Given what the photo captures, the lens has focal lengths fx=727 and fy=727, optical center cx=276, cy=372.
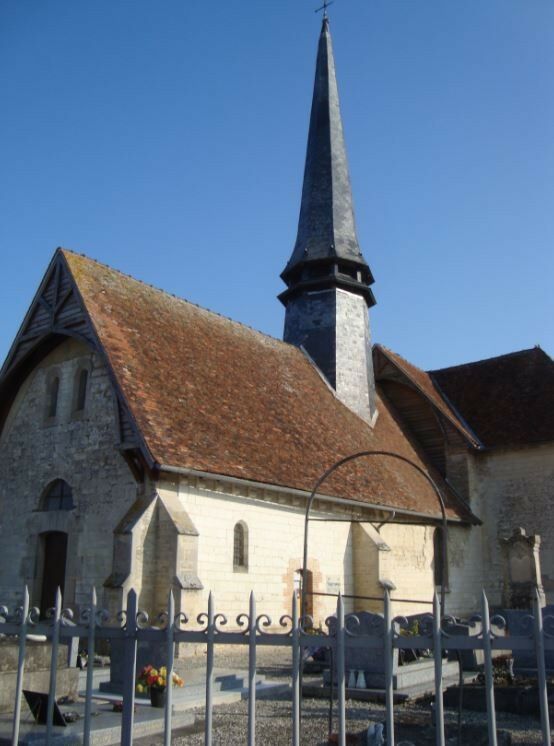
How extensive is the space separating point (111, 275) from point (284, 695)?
11.2m

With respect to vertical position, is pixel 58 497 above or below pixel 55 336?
below

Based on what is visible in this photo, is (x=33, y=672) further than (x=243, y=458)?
No

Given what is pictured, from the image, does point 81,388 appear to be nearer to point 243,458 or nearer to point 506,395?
point 243,458

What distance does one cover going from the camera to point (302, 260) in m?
25.2

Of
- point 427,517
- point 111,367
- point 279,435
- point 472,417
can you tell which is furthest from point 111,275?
point 472,417

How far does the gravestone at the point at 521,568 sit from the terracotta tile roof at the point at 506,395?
3926mm

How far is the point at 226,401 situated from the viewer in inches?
670

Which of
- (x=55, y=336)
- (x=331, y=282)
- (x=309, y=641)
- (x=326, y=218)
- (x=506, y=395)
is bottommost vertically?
(x=309, y=641)

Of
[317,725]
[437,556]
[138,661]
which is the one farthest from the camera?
[437,556]

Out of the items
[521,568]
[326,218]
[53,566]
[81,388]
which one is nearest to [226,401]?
[81,388]

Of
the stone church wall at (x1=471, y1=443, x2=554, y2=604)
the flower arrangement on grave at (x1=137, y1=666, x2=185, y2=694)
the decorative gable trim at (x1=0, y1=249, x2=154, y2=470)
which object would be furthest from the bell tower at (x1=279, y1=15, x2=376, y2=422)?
the flower arrangement on grave at (x1=137, y1=666, x2=185, y2=694)

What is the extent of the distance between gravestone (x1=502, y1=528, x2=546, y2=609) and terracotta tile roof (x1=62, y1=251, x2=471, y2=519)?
2.21 metres

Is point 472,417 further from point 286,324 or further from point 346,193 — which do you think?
point 346,193

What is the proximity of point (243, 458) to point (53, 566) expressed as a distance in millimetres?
4806
